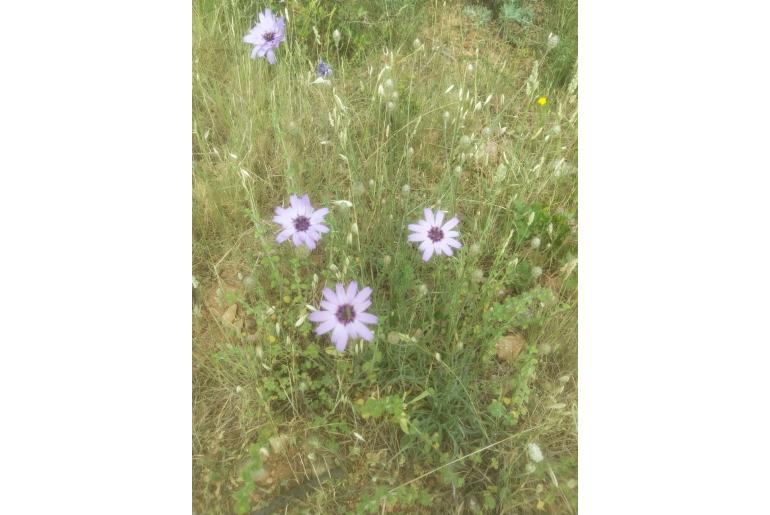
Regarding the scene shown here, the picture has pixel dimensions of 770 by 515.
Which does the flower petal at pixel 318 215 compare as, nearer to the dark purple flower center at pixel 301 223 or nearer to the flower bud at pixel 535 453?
the dark purple flower center at pixel 301 223

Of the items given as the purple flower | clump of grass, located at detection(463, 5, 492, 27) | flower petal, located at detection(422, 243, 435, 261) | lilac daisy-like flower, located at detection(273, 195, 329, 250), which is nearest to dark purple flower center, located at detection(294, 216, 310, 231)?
lilac daisy-like flower, located at detection(273, 195, 329, 250)

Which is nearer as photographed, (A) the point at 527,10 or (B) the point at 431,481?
(B) the point at 431,481

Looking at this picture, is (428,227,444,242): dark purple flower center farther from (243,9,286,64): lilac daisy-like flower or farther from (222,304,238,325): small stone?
(243,9,286,64): lilac daisy-like flower

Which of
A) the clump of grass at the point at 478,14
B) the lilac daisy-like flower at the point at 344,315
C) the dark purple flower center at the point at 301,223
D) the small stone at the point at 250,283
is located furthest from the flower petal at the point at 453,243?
the clump of grass at the point at 478,14

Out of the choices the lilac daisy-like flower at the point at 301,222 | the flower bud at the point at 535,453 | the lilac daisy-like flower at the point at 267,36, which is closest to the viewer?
the flower bud at the point at 535,453
